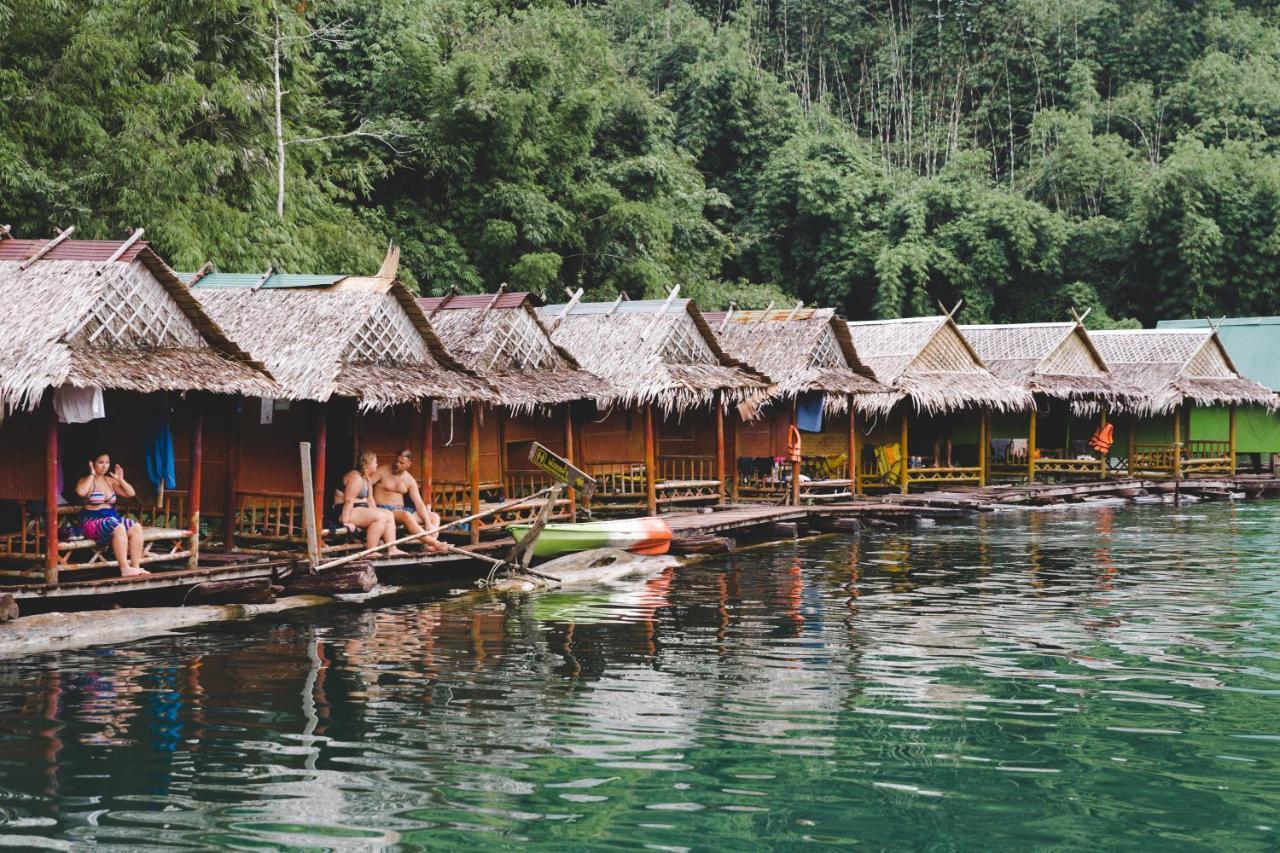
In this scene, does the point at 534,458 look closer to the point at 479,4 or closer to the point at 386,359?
the point at 386,359

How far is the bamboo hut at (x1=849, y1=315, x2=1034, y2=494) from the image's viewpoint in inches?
1030

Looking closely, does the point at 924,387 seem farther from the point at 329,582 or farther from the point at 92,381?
the point at 92,381

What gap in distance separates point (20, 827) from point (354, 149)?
26289 millimetres

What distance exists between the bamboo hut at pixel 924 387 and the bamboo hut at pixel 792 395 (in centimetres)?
118

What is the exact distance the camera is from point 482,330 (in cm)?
1819

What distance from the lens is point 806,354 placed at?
929 inches

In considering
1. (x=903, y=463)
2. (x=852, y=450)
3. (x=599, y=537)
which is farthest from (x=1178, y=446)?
(x=599, y=537)

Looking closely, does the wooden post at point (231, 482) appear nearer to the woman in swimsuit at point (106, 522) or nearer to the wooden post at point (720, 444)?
the woman in swimsuit at point (106, 522)

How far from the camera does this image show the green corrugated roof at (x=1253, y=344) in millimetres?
35406

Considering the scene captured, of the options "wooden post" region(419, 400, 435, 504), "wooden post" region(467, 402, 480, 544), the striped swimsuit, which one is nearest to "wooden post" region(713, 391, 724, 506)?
"wooden post" region(467, 402, 480, 544)

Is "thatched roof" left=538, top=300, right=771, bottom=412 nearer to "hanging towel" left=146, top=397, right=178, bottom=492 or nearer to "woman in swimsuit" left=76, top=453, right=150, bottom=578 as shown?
"hanging towel" left=146, top=397, right=178, bottom=492

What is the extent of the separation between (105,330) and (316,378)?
2.43 metres

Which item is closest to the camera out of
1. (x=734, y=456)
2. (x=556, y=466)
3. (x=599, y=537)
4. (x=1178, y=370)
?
(x=556, y=466)

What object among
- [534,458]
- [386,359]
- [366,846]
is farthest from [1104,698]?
[386,359]
